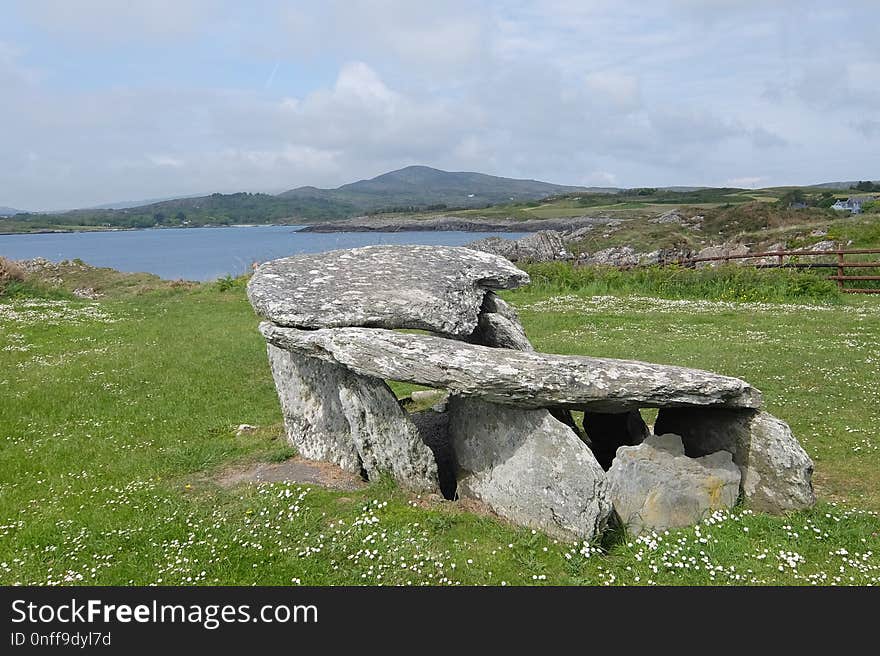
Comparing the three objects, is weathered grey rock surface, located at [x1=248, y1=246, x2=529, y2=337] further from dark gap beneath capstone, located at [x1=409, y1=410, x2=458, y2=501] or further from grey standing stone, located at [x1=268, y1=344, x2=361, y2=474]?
dark gap beneath capstone, located at [x1=409, y1=410, x2=458, y2=501]

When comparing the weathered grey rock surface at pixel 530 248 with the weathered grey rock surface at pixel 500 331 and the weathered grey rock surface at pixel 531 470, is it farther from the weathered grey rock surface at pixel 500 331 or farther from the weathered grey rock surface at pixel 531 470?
the weathered grey rock surface at pixel 531 470

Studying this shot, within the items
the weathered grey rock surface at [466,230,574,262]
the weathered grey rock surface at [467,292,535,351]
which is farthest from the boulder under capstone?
the weathered grey rock surface at [466,230,574,262]

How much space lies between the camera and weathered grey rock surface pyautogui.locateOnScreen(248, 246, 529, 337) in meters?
10.6

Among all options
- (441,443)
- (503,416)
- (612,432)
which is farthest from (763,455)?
(441,443)

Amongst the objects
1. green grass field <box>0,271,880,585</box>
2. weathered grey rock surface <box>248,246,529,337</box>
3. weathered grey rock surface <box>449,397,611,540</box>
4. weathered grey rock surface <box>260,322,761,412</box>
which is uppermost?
weathered grey rock surface <box>248,246,529,337</box>

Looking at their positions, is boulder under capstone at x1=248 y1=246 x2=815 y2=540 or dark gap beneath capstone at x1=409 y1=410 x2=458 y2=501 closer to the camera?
boulder under capstone at x1=248 y1=246 x2=815 y2=540

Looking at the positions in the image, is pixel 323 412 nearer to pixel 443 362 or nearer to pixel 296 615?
pixel 443 362

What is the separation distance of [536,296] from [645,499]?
78.7ft

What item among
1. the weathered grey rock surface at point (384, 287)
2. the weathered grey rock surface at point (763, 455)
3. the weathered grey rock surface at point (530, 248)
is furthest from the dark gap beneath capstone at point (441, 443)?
the weathered grey rock surface at point (530, 248)

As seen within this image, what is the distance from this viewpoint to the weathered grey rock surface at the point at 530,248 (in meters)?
51.3

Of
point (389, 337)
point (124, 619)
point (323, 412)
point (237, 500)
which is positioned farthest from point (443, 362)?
point (124, 619)

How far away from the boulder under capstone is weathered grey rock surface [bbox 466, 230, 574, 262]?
38358 millimetres

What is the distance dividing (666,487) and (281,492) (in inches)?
229

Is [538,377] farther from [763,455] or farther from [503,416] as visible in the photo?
[763,455]
